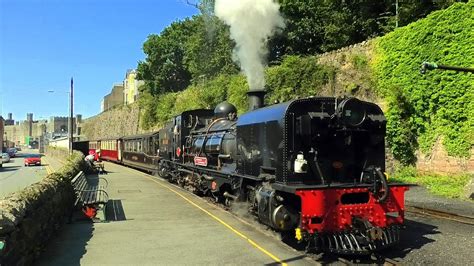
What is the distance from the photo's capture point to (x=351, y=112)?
27.9ft

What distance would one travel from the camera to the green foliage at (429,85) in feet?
58.1

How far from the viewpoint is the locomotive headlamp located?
331 inches

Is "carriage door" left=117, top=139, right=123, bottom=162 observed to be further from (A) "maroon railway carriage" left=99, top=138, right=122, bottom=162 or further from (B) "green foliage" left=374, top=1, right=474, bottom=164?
(B) "green foliage" left=374, top=1, right=474, bottom=164

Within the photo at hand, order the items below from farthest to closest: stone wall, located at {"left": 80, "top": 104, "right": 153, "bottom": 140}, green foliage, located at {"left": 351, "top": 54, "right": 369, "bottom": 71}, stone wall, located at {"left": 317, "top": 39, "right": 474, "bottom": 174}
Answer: stone wall, located at {"left": 80, "top": 104, "right": 153, "bottom": 140}, green foliage, located at {"left": 351, "top": 54, "right": 369, "bottom": 71}, stone wall, located at {"left": 317, "top": 39, "right": 474, "bottom": 174}

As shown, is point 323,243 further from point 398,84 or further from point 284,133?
point 398,84

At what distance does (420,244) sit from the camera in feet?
28.9

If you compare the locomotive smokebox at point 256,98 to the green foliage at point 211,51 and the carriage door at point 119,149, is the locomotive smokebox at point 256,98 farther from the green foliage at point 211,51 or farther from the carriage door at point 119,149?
the carriage door at point 119,149

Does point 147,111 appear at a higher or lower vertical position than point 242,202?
higher

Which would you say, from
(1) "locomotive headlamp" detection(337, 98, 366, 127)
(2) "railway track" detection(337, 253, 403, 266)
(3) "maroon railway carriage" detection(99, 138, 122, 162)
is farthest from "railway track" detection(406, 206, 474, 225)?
(3) "maroon railway carriage" detection(99, 138, 122, 162)

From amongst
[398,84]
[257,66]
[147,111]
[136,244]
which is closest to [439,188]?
[398,84]

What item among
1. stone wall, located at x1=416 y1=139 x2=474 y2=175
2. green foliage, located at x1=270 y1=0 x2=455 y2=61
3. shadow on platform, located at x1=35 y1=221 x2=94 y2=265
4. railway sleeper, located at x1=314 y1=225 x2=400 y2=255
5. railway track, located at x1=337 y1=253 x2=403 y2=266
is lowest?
railway track, located at x1=337 y1=253 x2=403 y2=266

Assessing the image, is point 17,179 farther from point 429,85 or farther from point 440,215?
point 440,215

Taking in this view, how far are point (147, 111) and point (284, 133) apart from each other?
50487 mm

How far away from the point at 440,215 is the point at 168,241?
7057mm
